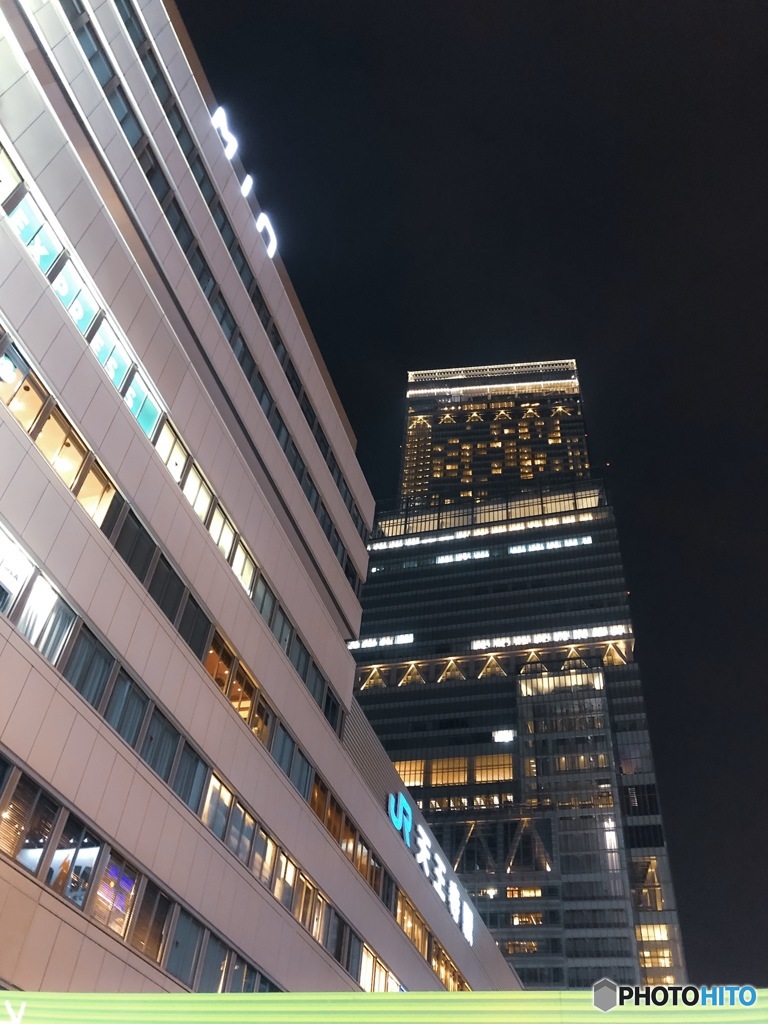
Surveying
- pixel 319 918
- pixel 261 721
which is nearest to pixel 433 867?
pixel 319 918

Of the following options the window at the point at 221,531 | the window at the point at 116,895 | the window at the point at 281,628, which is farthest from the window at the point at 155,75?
the window at the point at 116,895

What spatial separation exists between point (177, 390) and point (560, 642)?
509 ft

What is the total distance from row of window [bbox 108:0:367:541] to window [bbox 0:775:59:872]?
24926 millimetres

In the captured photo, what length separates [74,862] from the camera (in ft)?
69.5

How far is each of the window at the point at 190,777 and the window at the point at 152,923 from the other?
2.92 metres

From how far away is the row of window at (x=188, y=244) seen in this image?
3139 cm

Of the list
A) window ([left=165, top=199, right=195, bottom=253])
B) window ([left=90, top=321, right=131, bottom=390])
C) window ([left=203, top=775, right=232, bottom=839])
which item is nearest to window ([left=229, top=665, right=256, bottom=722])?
window ([left=203, top=775, right=232, bottom=839])

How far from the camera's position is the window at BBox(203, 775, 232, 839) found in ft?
91.5

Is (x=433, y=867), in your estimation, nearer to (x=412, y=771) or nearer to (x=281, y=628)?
(x=281, y=628)

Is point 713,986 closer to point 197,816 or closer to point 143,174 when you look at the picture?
point 197,816

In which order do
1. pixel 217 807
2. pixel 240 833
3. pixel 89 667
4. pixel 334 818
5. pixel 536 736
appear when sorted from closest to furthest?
pixel 89 667 → pixel 217 807 → pixel 240 833 → pixel 334 818 → pixel 536 736

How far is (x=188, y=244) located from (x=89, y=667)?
850 inches

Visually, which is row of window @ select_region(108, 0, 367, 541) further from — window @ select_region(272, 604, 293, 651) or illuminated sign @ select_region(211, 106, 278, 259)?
window @ select_region(272, 604, 293, 651)

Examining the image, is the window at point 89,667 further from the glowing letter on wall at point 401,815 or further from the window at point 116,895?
the glowing letter on wall at point 401,815
